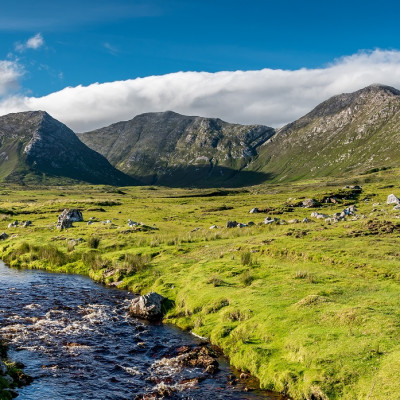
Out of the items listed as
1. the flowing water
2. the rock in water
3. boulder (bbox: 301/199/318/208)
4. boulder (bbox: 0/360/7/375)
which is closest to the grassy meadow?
the rock in water

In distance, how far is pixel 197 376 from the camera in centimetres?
2277

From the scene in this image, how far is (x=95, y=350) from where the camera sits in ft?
87.6

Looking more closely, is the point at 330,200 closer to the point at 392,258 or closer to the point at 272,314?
the point at 392,258

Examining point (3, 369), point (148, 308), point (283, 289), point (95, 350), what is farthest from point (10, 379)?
point (283, 289)

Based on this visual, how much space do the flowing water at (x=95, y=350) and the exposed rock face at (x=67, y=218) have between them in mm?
51237

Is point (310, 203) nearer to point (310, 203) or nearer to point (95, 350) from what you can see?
point (310, 203)

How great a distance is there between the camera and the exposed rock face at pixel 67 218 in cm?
9211

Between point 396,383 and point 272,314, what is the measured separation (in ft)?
36.2

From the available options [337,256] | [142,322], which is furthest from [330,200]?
[142,322]

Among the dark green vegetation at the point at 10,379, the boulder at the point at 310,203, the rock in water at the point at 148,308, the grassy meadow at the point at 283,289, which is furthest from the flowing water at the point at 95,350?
the boulder at the point at 310,203

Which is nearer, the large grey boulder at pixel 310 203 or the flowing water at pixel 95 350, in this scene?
the flowing water at pixel 95 350

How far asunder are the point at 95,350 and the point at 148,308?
7.97 m

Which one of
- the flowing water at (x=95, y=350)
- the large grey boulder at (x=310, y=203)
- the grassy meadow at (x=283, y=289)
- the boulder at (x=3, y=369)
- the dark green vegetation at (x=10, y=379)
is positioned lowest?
the flowing water at (x=95, y=350)

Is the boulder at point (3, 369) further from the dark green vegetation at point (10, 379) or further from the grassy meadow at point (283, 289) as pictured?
the grassy meadow at point (283, 289)
